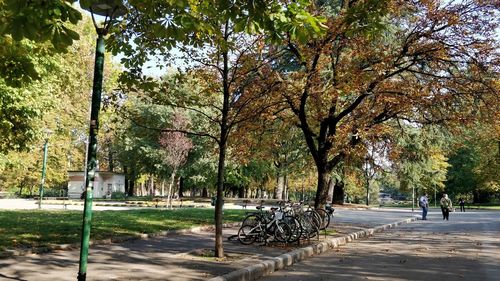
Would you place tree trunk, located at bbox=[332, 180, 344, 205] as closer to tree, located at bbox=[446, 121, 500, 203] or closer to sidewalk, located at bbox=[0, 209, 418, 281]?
tree, located at bbox=[446, 121, 500, 203]

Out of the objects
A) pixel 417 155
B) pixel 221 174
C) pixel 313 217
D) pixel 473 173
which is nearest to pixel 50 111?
pixel 313 217

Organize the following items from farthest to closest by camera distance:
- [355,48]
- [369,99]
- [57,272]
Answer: [369,99]
[355,48]
[57,272]

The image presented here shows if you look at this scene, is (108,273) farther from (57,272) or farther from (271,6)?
(271,6)

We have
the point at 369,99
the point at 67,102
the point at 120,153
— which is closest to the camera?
the point at 369,99

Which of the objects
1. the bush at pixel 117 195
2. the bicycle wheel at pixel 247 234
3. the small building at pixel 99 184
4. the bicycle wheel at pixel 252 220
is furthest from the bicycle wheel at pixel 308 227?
the small building at pixel 99 184

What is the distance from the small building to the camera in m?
52.8

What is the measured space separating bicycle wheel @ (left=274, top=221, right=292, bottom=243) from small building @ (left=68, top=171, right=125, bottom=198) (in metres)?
42.9

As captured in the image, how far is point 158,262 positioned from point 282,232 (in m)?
4.23

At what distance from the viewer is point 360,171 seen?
36.8 m

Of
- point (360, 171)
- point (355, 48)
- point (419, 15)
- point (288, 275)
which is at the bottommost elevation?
point (288, 275)

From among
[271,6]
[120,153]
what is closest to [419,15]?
[271,6]

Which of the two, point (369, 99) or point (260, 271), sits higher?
point (369, 99)

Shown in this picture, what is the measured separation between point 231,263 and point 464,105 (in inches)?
417

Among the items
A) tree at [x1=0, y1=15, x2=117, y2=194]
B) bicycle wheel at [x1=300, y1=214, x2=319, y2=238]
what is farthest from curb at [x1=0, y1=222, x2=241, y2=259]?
bicycle wheel at [x1=300, y1=214, x2=319, y2=238]
